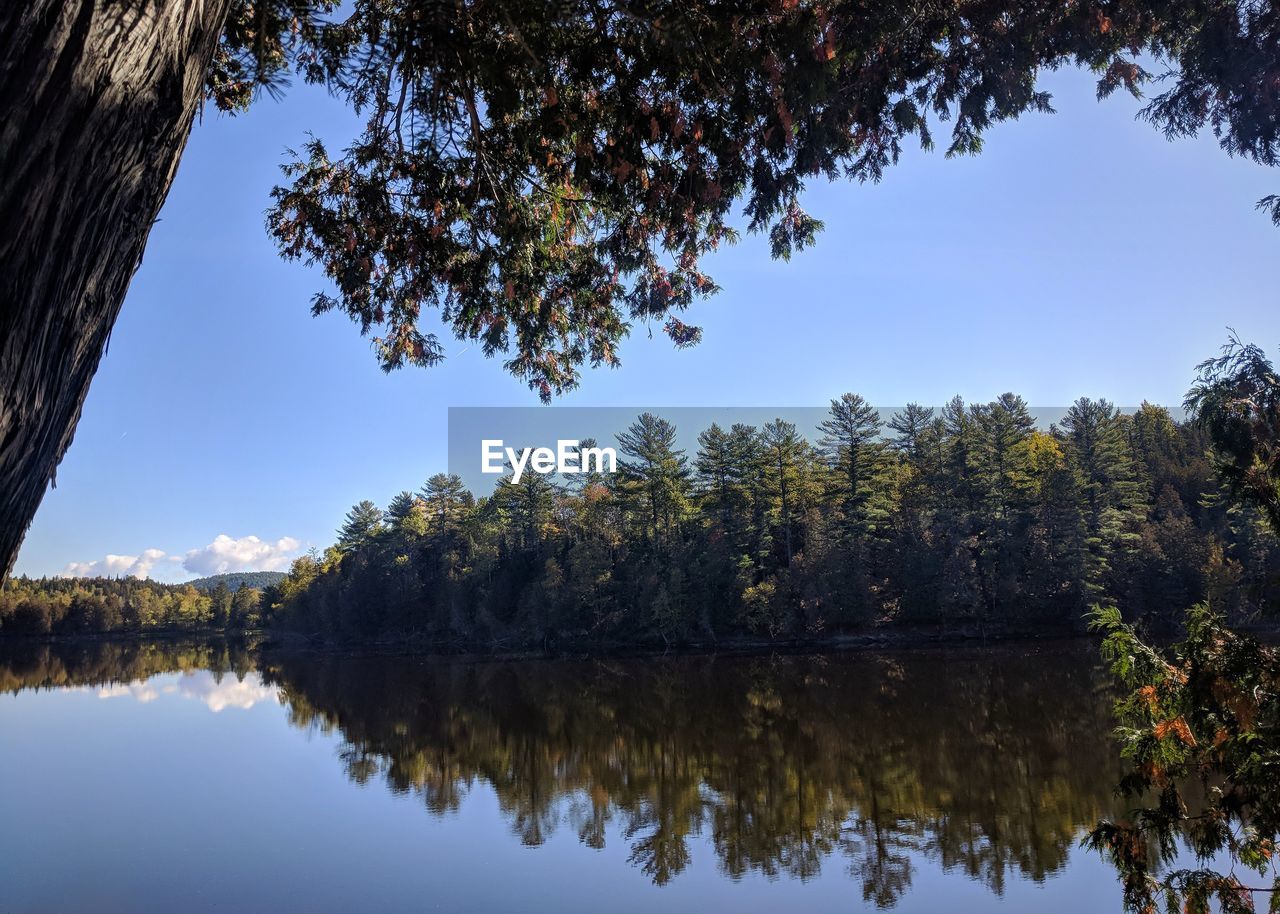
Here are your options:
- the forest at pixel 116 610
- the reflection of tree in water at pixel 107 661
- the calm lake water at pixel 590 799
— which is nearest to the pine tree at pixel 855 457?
the calm lake water at pixel 590 799

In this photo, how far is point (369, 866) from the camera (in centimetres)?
1037

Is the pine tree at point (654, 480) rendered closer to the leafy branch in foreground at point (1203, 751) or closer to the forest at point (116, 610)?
the leafy branch in foreground at point (1203, 751)

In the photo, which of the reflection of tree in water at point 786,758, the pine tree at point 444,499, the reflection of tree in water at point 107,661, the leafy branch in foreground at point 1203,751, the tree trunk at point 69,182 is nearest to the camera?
the tree trunk at point 69,182

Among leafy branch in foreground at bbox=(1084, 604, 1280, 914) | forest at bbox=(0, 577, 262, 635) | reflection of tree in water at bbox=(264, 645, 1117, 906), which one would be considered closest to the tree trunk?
leafy branch in foreground at bbox=(1084, 604, 1280, 914)

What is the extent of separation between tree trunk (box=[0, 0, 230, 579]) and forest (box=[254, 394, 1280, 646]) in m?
36.0

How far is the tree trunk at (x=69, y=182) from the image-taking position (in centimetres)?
118

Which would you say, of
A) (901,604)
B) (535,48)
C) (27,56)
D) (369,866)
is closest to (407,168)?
(535,48)

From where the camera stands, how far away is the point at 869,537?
3959 cm

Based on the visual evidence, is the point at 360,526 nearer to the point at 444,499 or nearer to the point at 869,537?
the point at 444,499

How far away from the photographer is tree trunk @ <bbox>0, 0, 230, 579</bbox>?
118 cm

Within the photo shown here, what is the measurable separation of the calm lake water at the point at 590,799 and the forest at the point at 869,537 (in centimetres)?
1067

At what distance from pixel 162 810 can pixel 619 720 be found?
10141 mm

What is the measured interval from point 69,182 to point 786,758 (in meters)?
15.2

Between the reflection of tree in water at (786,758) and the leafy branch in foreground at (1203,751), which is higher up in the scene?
the leafy branch in foreground at (1203,751)
